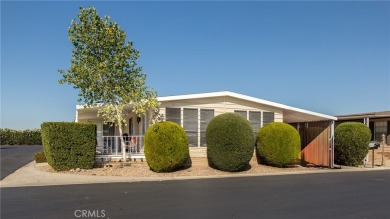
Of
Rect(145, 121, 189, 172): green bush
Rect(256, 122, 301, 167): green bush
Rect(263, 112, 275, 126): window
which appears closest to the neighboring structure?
Rect(263, 112, 275, 126): window

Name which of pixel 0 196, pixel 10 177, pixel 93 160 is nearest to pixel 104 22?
pixel 93 160

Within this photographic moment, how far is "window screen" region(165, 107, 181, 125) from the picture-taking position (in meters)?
15.7

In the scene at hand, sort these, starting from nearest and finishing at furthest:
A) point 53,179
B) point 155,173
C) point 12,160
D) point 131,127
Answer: point 53,179
point 155,173
point 12,160
point 131,127

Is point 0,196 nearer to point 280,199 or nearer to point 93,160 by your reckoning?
point 93,160

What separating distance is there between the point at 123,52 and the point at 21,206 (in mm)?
8250

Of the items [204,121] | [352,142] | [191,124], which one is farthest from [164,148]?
[352,142]

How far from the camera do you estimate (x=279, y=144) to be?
14.8 meters

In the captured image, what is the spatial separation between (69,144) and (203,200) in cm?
692

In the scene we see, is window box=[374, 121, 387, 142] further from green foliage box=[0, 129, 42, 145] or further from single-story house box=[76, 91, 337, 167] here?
green foliage box=[0, 129, 42, 145]

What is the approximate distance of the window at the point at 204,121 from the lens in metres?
16.2

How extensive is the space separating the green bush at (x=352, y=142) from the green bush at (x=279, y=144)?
3.48 m

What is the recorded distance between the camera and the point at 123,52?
14141mm

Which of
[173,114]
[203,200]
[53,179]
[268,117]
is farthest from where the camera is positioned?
[268,117]

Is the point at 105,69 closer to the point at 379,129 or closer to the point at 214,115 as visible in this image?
the point at 214,115
